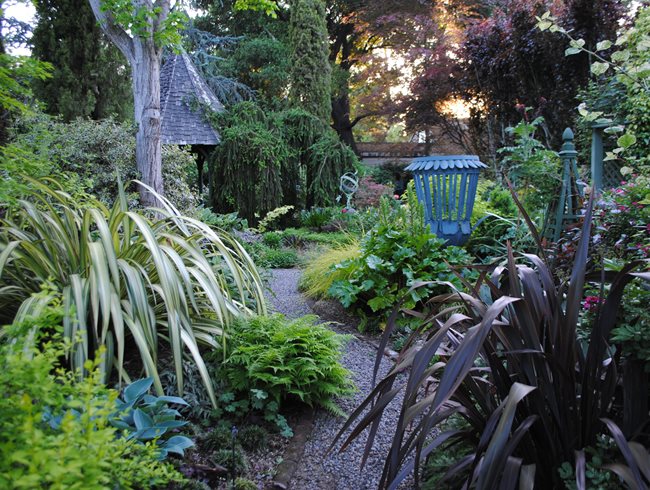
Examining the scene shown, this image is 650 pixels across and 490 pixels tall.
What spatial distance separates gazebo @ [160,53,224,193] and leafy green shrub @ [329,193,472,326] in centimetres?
622

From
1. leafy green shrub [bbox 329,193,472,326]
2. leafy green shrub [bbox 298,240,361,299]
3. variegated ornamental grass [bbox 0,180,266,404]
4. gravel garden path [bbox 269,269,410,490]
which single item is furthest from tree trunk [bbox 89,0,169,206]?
gravel garden path [bbox 269,269,410,490]

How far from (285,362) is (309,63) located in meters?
12.1

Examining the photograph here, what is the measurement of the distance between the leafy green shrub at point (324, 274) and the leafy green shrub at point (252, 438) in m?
2.08

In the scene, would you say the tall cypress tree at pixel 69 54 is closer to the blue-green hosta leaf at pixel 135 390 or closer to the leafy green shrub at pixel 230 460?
the blue-green hosta leaf at pixel 135 390

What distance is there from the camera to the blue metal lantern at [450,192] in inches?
161

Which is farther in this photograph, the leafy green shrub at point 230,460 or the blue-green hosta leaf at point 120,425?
the leafy green shrub at point 230,460

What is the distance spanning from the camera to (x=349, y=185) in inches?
414

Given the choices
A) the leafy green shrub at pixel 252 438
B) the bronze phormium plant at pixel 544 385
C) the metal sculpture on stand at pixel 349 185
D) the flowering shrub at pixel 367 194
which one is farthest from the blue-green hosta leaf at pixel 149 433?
the flowering shrub at pixel 367 194

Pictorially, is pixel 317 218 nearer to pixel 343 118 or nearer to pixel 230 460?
pixel 230 460

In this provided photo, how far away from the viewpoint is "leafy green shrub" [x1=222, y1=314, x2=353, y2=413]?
1969 mm

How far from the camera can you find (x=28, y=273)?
2.16 metres

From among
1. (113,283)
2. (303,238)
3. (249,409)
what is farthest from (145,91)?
(249,409)

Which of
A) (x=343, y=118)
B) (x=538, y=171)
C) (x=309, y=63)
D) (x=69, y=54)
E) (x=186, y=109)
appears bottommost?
(x=538, y=171)

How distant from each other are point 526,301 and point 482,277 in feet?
0.63
